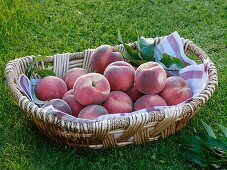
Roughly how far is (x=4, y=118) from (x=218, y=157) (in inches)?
37.8

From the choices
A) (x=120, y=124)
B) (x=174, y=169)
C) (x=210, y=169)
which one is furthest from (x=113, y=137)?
(x=210, y=169)

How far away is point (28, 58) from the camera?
2420 mm

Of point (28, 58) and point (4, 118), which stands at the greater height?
point (28, 58)

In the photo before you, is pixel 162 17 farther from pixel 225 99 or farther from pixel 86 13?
pixel 225 99

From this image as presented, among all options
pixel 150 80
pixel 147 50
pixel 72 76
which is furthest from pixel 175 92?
pixel 72 76

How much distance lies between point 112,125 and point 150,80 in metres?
0.32

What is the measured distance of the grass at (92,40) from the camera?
2.12 metres

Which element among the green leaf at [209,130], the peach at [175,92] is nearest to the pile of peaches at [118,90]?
the peach at [175,92]

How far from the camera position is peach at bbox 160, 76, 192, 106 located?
2188 millimetres

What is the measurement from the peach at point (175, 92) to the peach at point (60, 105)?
0.40m

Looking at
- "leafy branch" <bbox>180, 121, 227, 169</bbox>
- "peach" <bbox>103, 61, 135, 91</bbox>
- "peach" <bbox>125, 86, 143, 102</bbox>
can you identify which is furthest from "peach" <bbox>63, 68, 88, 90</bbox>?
"leafy branch" <bbox>180, 121, 227, 169</bbox>

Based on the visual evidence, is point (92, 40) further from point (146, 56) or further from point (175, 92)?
point (175, 92)

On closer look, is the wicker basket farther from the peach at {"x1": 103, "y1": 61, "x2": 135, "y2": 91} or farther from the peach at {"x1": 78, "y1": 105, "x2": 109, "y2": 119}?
the peach at {"x1": 103, "y1": 61, "x2": 135, "y2": 91}

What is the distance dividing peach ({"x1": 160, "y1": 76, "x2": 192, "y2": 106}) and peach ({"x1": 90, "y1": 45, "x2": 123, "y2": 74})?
29 centimetres
